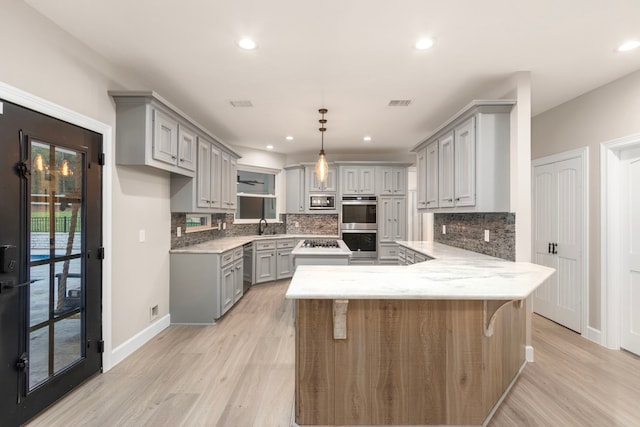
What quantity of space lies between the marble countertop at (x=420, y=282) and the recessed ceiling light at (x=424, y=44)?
1700mm

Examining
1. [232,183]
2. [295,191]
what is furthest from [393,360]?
[295,191]

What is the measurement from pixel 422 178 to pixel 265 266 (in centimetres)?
309

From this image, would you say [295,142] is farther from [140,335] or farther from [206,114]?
[140,335]

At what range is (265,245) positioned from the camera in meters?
5.67

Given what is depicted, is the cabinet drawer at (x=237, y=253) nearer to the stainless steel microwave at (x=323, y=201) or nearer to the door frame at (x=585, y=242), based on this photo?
the stainless steel microwave at (x=323, y=201)

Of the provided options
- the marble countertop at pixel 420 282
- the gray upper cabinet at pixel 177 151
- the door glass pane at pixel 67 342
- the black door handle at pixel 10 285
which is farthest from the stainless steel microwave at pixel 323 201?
the black door handle at pixel 10 285

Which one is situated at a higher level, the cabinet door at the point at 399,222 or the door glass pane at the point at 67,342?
the cabinet door at the point at 399,222

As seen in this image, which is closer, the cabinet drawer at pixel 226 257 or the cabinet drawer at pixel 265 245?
the cabinet drawer at pixel 226 257

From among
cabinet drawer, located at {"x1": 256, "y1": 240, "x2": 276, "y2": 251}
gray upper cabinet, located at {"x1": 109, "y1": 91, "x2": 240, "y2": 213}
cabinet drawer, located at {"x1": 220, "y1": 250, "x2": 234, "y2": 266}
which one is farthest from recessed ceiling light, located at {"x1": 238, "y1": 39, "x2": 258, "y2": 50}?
cabinet drawer, located at {"x1": 256, "y1": 240, "x2": 276, "y2": 251}

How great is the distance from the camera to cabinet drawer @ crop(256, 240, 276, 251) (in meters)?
5.55

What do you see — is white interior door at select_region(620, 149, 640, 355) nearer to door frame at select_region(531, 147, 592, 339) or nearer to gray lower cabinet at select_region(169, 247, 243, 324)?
door frame at select_region(531, 147, 592, 339)

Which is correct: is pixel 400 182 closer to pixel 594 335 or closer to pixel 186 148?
pixel 594 335

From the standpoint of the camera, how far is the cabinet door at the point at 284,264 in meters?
5.96

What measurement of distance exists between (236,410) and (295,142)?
4.41 meters
